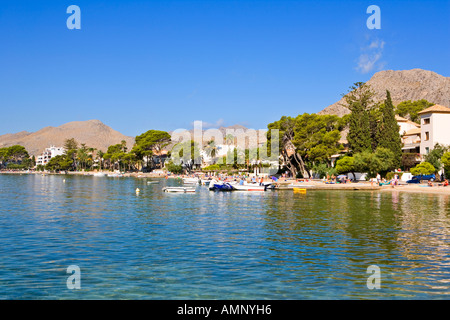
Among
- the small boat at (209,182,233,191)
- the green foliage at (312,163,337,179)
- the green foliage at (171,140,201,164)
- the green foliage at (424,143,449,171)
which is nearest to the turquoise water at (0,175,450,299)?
the small boat at (209,182,233,191)

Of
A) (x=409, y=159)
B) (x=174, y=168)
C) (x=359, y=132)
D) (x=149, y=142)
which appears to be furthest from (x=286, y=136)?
(x=149, y=142)

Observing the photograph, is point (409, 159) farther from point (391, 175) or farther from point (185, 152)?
point (185, 152)

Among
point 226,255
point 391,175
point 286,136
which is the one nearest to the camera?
point 226,255

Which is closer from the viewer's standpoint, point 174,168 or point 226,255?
point 226,255

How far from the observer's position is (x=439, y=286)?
13109 mm

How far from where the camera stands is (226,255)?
1762cm

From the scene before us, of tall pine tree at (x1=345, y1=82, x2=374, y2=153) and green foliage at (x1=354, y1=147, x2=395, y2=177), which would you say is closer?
green foliage at (x1=354, y1=147, x2=395, y2=177)

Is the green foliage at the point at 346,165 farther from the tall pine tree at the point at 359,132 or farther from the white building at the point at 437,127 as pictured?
the white building at the point at 437,127

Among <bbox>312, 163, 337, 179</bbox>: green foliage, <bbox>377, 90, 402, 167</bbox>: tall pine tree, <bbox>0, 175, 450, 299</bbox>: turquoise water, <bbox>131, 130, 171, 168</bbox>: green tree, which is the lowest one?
<bbox>0, 175, 450, 299</bbox>: turquoise water

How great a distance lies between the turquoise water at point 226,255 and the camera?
12.8 meters

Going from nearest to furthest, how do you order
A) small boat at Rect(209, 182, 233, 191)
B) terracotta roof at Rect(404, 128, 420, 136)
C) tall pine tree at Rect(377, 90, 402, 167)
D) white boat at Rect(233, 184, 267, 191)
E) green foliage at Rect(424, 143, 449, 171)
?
white boat at Rect(233, 184, 267, 191)
small boat at Rect(209, 182, 233, 191)
green foliage at Rect(424, 143, 449, 171)
tall pine tree at Rect(377, 90, 402, 167)
terracotta roof at Rect(404, 128, 420, 136)

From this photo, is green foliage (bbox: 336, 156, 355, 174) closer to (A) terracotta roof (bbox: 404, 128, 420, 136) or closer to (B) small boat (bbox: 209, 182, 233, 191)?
(A) terracotta roof (bbox: 404, 128, 420, 136)

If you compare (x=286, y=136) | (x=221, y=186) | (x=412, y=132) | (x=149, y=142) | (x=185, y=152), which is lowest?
(x=221, y=186)

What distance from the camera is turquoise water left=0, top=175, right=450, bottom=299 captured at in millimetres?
12828
